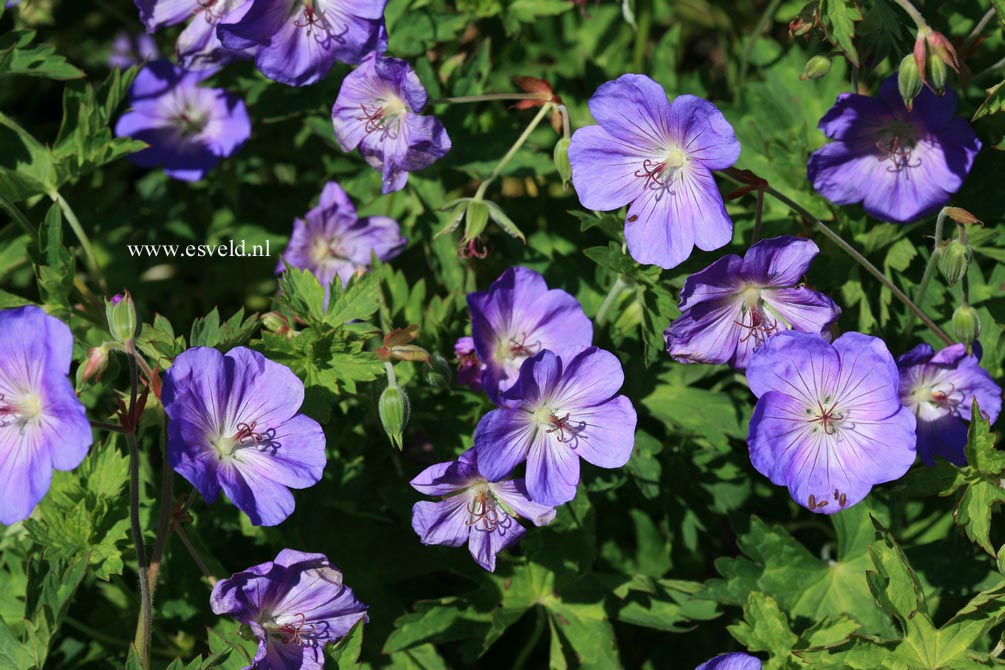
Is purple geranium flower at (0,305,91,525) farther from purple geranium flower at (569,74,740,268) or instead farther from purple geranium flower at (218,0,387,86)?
purple geranium flower at (569,74,740,268)

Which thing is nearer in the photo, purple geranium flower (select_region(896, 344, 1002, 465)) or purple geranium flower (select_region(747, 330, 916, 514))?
purple geranium flower (select_region(747, 330, 916, 514))

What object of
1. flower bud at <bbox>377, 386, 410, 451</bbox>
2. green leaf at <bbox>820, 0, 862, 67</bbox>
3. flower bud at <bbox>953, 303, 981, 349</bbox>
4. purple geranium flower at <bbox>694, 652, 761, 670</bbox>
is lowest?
purple geranium flower at <bbox>694, 652, 761, 670</bbox>

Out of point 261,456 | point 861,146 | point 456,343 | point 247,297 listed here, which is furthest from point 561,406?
point 247,297

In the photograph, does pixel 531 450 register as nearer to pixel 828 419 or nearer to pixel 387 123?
pixel 828 419

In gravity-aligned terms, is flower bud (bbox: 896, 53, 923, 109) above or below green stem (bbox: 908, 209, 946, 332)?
above

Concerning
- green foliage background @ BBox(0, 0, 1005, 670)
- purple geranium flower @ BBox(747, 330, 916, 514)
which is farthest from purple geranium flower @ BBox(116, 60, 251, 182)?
purple geranium flower @ BBox(747, 330, 916, 514)

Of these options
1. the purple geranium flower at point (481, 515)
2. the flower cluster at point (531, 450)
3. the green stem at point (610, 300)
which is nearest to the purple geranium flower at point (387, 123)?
the flower cluster at point (531, 450)

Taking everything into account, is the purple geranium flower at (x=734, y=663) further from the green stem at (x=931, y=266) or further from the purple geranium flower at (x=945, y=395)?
the green stem at (x=931, y=266)
